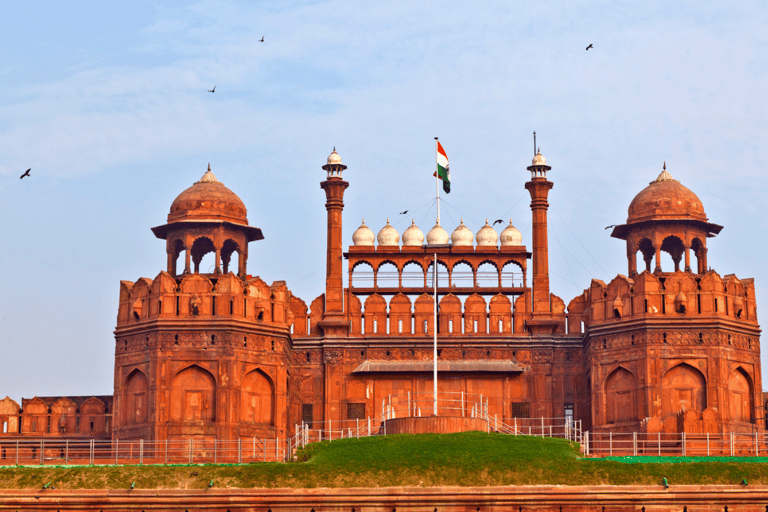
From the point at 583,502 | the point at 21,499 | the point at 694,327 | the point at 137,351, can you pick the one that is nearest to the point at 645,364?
the point at 694,327

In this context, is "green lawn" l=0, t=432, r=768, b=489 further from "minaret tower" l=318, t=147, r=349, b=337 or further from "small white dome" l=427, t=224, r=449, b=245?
"small white dome" l=427, t=224, r=449, b=245

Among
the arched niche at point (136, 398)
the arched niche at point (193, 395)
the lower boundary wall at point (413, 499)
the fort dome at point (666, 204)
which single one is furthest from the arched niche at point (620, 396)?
the arched niche at point (136, 398)

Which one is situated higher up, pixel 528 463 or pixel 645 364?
pixel 645 364

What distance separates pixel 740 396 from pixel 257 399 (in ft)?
64.1

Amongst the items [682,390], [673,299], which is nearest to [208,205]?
[673,299]

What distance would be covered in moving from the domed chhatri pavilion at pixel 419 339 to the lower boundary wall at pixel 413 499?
28.8 ft

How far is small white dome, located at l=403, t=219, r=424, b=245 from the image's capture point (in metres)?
64.0

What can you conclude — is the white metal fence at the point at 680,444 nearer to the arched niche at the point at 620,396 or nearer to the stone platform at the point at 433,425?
the arched niche at the point at 620,396

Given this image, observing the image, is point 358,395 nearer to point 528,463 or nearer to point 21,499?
point 528,463

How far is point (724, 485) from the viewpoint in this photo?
45844 mm

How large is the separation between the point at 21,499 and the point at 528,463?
54.9 feet

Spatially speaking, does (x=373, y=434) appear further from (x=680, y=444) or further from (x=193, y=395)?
(x=680, y=444)

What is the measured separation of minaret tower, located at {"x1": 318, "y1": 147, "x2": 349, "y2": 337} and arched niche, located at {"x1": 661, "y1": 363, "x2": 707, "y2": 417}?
46.6 ft

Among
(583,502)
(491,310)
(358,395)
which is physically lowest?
(583,502)
